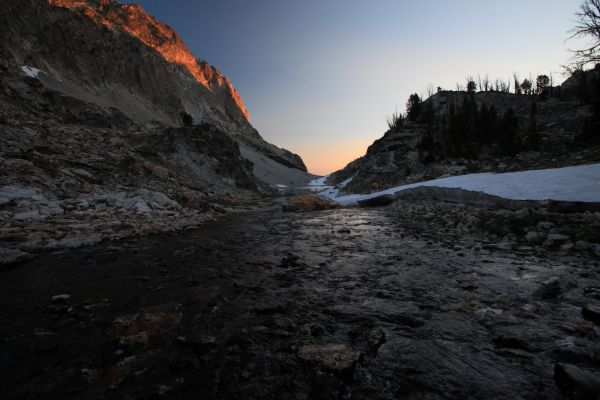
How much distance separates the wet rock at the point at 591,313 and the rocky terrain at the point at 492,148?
18642 millimetres

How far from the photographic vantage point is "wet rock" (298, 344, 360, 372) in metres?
2.47

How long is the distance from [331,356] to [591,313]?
298 cm

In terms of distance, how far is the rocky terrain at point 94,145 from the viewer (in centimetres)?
935

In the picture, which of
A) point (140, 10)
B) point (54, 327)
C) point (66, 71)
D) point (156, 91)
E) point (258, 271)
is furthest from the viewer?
point (140, 10)

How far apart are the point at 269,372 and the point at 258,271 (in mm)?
3114

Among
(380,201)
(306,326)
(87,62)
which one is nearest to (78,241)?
(306,326)

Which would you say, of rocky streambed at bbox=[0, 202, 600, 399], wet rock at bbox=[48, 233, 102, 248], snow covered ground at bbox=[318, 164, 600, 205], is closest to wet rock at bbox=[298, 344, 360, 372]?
rocky streambed at bbox=[0, 202, 600, 399]

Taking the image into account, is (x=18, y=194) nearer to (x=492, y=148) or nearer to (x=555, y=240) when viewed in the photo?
(x=555, y=240)

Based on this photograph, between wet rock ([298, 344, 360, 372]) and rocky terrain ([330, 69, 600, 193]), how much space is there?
21169mm

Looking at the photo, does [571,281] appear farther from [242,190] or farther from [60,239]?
[242,190]

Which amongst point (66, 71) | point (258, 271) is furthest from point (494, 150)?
point (66, 71)

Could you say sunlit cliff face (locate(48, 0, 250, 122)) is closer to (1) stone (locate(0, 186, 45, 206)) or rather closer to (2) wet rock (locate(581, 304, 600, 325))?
(1) stone (locate(0, 186, 45, 206))

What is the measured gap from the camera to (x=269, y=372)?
97.1 inches

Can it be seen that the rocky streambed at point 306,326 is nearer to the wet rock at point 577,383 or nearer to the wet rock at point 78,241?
the wet rock at point 577,383
